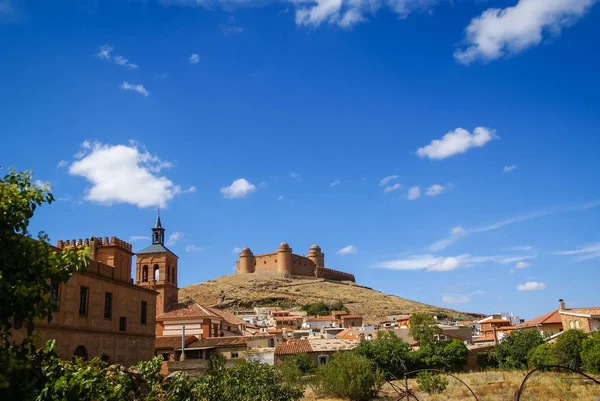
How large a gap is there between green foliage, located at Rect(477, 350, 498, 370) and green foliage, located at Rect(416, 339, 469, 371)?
3.05 meters

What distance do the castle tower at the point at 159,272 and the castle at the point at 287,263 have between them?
3098 inches

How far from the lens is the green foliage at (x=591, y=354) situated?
3234cm

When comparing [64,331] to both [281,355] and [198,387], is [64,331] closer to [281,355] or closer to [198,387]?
[198,387]

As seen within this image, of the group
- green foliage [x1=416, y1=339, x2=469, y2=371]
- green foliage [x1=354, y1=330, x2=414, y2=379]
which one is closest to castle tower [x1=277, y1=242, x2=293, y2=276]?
green foliage [x1=416, y1=339, x2=469, y2=371]

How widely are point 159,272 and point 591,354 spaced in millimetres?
34307

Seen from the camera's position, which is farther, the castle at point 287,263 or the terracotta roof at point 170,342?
the castle at point 287,263

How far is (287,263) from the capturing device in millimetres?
127812

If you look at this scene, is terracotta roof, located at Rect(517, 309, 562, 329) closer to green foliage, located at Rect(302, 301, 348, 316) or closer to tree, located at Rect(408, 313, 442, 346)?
tree, located at Rect(408, 313, 442, 346)

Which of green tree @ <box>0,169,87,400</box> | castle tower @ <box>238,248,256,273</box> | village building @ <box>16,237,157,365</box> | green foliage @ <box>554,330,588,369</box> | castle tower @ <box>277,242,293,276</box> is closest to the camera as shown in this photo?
green tree @ <box>0,169,87,400</box>

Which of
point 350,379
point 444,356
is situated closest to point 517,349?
point 444,356

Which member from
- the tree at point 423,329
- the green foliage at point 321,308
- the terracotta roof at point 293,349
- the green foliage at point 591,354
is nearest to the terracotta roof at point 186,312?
the terracotta roof at point 293,349

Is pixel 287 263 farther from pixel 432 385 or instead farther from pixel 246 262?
pixel 432 385

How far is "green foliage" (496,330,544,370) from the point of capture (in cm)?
4044

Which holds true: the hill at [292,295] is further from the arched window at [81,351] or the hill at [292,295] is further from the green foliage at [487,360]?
the arched window at [81,351]
